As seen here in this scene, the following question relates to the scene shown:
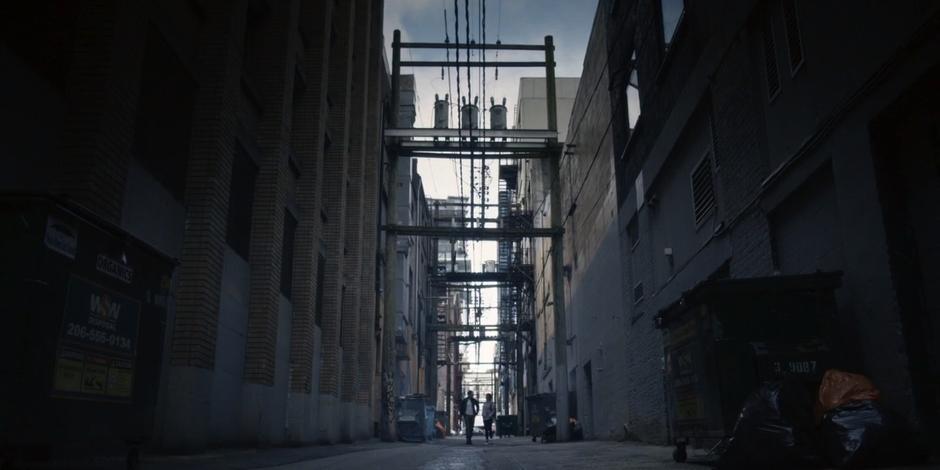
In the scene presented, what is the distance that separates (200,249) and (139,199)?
51.3 inches

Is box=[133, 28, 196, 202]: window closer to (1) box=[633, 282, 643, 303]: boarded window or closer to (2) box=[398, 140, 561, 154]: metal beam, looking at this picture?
(1) box=[633, 282, 643, 303]: boarded window

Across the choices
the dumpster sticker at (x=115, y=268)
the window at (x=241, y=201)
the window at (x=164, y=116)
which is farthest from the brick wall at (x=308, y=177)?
the dumpster sticker at (x=115, y=268)

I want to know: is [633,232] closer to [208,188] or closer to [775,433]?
[208,188]

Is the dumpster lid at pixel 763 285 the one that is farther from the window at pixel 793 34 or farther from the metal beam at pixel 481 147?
the metal beam at pixel 481 147

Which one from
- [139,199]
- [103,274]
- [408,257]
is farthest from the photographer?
[408,257]

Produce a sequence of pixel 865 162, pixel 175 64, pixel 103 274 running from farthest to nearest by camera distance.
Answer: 1. pixel 175 64
2. pixel 865 162
3. pixel 103 274

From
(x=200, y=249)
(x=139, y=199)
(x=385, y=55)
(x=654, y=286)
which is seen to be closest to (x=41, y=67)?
(x=139, y=199)

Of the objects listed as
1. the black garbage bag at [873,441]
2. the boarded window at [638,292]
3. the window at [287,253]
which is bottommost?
the black garbage bag at [873,441]

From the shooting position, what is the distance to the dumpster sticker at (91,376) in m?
4.05

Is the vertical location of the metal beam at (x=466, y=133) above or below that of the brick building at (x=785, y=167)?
above

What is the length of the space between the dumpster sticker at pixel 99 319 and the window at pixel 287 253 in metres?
→ 9.28

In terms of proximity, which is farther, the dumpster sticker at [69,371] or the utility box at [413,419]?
the utility box at [413,419]

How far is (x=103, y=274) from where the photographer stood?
448cm

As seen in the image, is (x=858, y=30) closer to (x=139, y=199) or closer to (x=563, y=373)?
(x=139, y=199)
